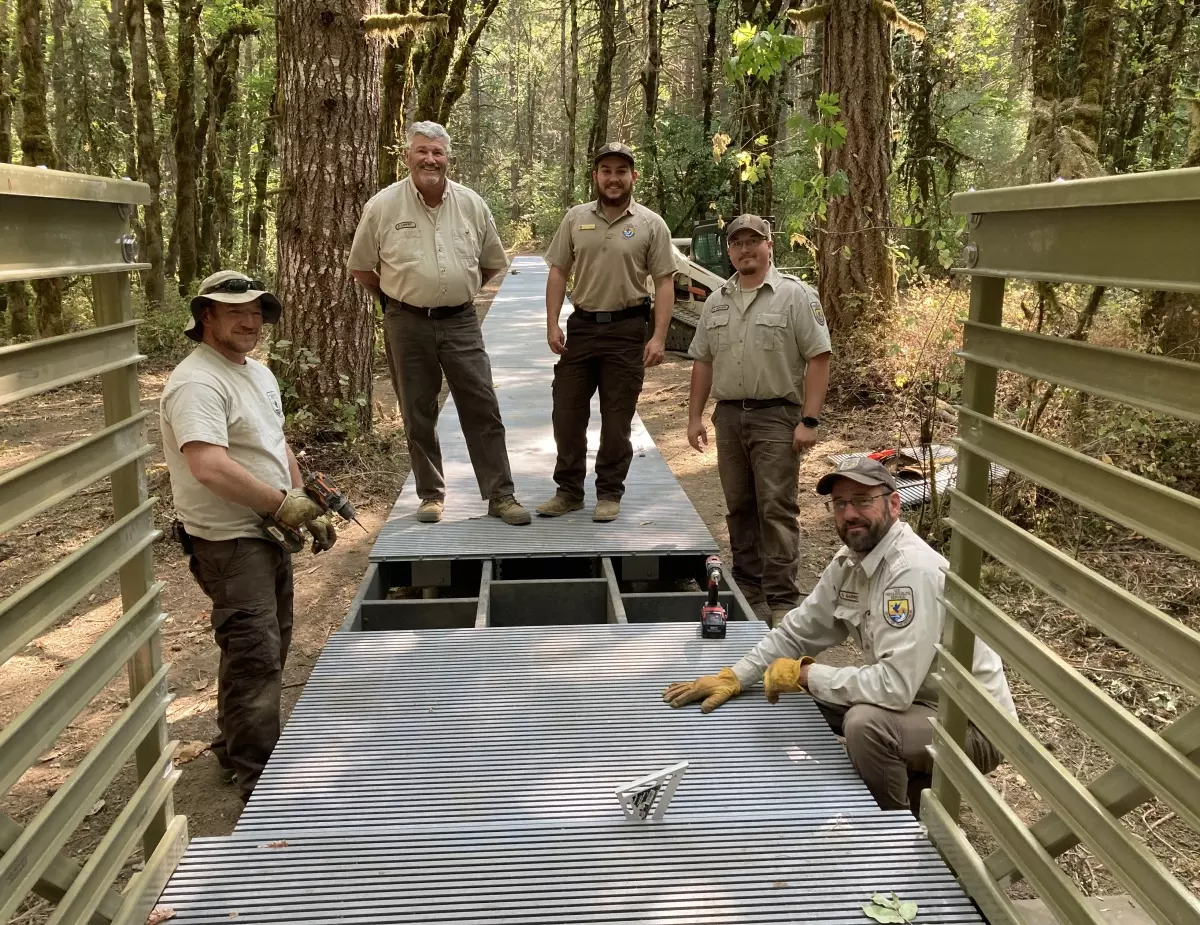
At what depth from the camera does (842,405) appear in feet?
29.9

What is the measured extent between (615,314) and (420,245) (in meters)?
1.15

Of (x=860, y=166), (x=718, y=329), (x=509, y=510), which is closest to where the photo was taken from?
(x=718, y=329)

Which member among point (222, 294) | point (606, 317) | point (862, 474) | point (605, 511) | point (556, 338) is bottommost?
point (605, 511)

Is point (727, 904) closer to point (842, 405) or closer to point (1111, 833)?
point (1111, 833)

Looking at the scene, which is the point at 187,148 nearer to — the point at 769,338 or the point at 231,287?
the point at 769,338

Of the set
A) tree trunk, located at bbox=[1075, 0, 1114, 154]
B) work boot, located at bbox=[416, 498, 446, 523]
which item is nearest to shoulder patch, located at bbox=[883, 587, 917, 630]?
work boot, located at bbox=[416, 498, 446, 523]

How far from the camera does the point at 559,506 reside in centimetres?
568

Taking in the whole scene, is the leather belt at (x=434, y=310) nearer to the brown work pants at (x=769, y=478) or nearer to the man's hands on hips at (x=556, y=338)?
the man's hands on hips at (x=556, y=338)

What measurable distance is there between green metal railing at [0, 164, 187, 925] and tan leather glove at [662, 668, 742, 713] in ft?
5.43

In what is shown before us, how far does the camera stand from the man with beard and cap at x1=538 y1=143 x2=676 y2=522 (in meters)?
5.25

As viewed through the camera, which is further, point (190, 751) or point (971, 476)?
point (190, 751)

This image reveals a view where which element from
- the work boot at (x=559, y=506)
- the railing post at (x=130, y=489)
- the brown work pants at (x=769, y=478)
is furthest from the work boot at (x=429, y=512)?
the railing post at (x=130, y=489)

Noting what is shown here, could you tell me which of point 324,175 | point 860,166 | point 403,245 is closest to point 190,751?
point 403,245

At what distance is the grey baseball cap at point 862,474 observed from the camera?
335 centimetres
